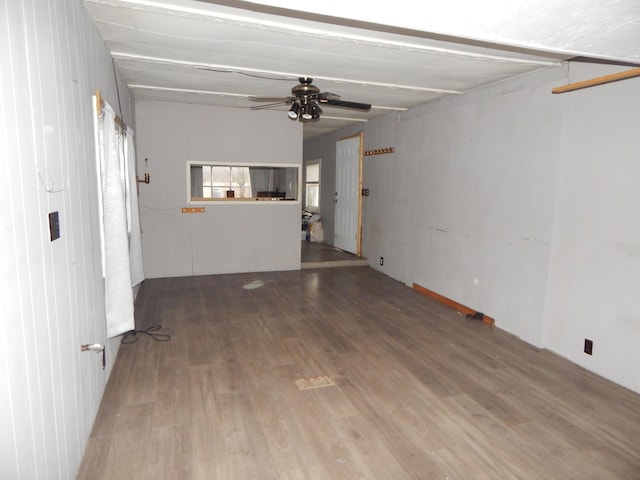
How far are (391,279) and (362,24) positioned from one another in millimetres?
4023

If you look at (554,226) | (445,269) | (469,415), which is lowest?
(469,415)

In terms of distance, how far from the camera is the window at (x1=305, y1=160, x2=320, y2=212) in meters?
8.86

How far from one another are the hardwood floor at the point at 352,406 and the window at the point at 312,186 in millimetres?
5079

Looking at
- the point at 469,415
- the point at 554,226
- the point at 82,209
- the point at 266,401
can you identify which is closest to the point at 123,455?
the point at 266,401

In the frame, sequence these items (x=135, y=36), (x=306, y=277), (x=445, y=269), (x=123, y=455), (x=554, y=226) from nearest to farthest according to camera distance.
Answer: (x=123, y=455)
(x=135, y=36)
(x=554, y=226)
(x=445, y=269)
(x=306, y=277)

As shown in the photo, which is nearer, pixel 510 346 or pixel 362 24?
pixel 362 24

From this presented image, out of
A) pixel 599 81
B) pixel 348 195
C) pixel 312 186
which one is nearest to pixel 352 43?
pixel 599 81

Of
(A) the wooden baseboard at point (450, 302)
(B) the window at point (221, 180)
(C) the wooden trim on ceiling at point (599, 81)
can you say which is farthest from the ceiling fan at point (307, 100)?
(B) the window at point (221, 180)

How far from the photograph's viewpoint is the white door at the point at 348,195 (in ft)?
23.1

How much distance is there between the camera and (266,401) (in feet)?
8.54

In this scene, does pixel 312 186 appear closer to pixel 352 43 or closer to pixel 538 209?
pixel 538 209

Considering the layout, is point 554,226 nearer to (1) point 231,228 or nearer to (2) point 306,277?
(2) point 306,277

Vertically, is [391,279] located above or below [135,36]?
below

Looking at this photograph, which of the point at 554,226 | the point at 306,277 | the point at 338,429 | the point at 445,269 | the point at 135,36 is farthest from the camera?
the point at 306,277
